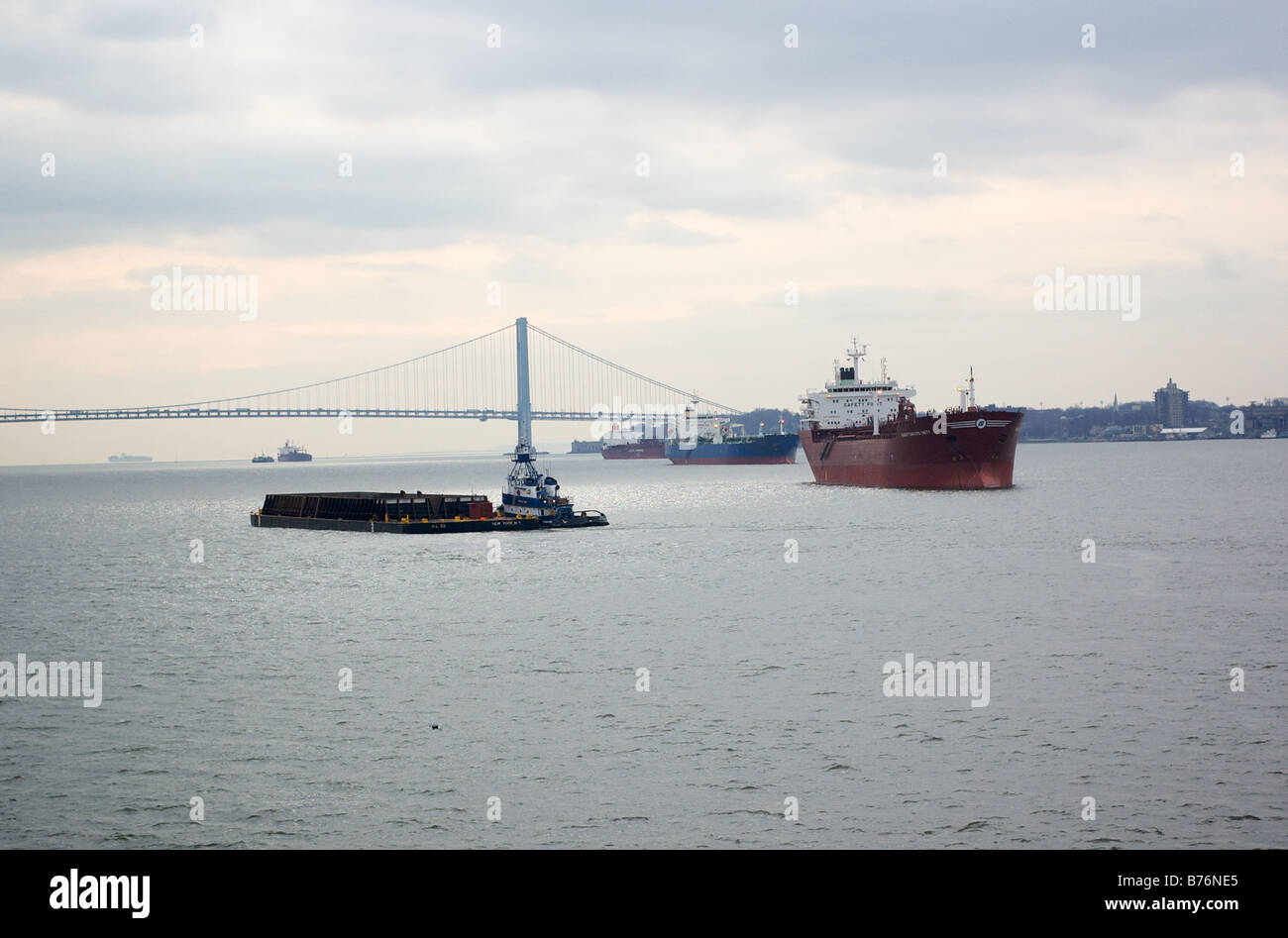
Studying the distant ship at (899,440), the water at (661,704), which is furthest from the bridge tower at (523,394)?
the water at (661,704)

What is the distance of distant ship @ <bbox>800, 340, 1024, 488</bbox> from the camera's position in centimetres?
9475

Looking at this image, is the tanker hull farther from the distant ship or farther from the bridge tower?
the bridge tower

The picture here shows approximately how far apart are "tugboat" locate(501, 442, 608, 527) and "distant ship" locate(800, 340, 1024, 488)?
3246 cm

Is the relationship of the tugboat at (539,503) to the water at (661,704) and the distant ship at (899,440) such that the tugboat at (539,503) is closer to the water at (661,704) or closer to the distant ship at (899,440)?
the water at (661,704)

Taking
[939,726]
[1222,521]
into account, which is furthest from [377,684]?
[1222,521]

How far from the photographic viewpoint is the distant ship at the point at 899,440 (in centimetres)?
9475

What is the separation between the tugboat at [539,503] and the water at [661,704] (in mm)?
17846

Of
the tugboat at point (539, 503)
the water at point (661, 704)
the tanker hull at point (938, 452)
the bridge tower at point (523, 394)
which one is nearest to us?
the water at point (661, 704)

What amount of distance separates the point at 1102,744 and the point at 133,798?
1723 centimetres

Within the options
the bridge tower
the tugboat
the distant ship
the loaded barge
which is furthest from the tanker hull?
the bridge tower

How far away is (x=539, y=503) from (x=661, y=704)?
2124 inches
